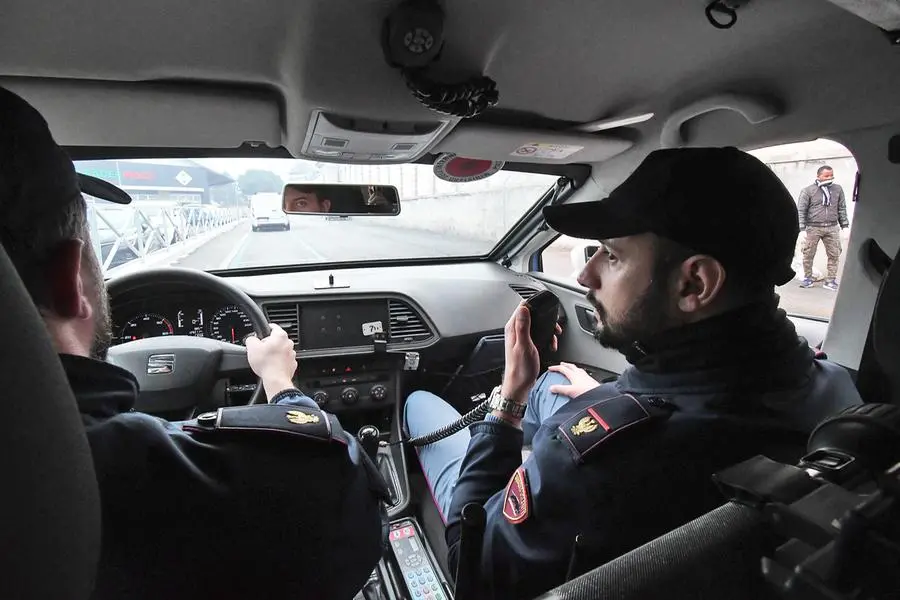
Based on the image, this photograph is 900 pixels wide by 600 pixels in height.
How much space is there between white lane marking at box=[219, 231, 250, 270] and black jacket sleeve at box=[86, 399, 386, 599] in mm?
2351

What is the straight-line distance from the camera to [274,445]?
3.13ft

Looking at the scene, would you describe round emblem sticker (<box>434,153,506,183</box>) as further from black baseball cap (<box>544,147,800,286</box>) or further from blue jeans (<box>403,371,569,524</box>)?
black baseball cap (<box>544,147,800,286</box>)

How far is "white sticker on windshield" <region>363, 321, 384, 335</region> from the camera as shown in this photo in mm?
2977

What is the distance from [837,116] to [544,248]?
193 centimetres

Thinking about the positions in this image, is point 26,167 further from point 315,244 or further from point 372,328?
point 315,244

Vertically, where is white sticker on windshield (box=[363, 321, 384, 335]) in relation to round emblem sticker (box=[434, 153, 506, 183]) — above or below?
below

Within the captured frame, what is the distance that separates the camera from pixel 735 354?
1.14 meters

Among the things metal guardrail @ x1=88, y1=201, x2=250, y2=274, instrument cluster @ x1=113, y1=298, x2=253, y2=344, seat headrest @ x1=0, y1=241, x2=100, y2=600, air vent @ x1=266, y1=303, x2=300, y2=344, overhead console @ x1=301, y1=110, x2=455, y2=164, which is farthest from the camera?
air vent @ x1=266, y1=303, x2=300, y2=344

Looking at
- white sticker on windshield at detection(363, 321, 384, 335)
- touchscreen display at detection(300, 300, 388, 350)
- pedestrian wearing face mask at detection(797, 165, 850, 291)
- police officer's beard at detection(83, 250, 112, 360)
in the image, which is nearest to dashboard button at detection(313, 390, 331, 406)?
touchscreen display at detection(300, 300, 388, 350)

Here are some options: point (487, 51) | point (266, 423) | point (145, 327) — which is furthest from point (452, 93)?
point (145, 327)

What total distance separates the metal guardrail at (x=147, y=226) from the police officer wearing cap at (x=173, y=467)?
54.1 inches

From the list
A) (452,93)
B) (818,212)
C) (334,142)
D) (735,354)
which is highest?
(452,93)

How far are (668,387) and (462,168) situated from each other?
183 cm

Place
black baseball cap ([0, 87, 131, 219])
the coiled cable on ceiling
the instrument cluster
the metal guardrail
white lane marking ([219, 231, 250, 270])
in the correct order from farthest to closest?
white lane marking ([219, 231, 250, 270]), the metal guardrail, the instrument cluster, the coiled cable on ceiling, black baseball cap ([0, 87, 131, 219])
